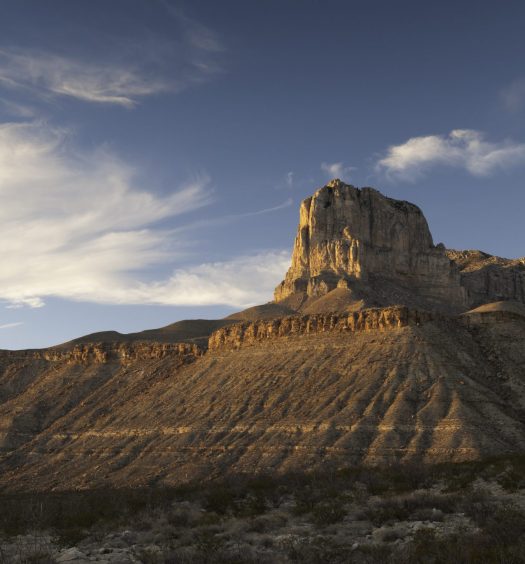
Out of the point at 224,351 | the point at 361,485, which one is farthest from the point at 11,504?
the point at 224,351

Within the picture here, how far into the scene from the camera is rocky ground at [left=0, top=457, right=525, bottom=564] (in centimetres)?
1483

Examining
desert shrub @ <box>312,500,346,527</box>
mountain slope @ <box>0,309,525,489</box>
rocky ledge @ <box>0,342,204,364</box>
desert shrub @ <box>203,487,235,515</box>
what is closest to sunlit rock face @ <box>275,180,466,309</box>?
rocky ledge @ <box>0,342,204,364</box>

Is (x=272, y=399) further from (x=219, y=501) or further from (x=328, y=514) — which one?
(x=328, y=514)

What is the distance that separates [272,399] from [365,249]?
7362 centimetres

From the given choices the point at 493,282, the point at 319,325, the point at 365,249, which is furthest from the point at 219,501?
the point at 493,282

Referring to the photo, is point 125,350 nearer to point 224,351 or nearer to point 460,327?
point 224,351

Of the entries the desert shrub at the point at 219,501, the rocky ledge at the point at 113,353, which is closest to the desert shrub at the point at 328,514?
the desert shrub at the point at 219,501

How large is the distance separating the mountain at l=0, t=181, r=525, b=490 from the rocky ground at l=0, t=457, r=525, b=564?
17.6 metres

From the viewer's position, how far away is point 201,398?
62219 mm

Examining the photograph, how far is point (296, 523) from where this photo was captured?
64.0 feet

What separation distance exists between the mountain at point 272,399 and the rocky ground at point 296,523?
17570mm

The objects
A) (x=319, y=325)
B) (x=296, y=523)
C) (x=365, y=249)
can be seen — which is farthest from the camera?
(x=365, y=249)

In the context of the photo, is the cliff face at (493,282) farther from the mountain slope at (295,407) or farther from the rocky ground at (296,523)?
the rocky ground at (296,523)

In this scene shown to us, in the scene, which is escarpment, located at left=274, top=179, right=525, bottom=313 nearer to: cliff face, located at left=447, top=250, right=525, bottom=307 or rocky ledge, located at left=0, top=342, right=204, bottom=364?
cliff face, located at left=447, top=250, right=525, bottom=307
